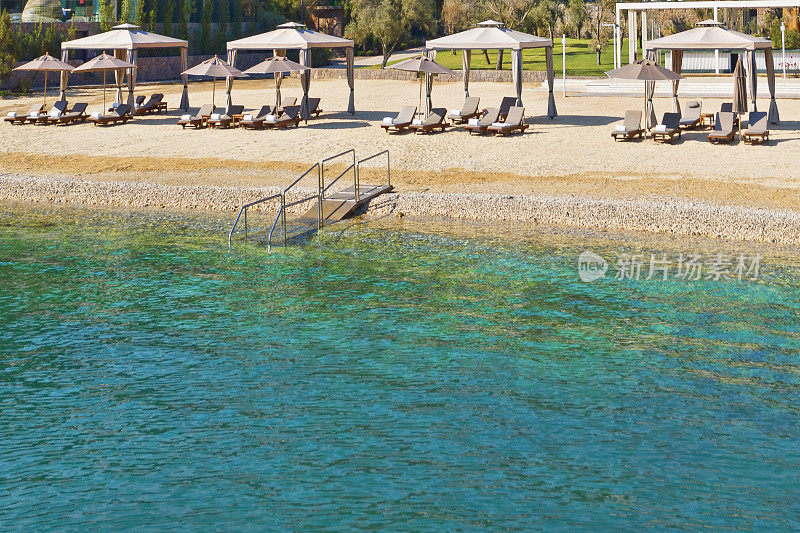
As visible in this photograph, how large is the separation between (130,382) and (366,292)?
14.7 feet

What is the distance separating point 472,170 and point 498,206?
3.01 metres

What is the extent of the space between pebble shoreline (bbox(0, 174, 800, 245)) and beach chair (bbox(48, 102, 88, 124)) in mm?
6470

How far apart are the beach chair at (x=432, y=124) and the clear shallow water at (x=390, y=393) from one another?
985cm

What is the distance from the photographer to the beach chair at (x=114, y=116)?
1170 inches

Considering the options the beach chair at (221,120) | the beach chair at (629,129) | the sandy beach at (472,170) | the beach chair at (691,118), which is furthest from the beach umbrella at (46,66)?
the beach chair at (691,118)

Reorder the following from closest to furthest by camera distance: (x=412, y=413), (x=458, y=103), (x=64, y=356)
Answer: (x=412, y=413) < (x=64, y=356) < (x=458, y=103)

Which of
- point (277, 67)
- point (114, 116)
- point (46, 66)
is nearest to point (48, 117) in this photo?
point (114, 116)

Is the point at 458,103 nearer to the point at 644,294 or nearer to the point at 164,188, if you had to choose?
the point at 164,188

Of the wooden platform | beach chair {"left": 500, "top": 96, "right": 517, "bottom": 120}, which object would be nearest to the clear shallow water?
the wooden platform

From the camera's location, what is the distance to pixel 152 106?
32.0 m

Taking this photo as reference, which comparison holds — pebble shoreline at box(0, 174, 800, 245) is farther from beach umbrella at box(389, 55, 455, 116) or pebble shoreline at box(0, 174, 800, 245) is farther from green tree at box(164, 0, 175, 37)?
green tree at box(164, 0, 175, 37)

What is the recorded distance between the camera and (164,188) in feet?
72.2

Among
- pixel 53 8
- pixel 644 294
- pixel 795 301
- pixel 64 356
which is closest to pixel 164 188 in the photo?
pixel 64 356

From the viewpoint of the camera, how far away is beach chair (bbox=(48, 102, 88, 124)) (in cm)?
2986
